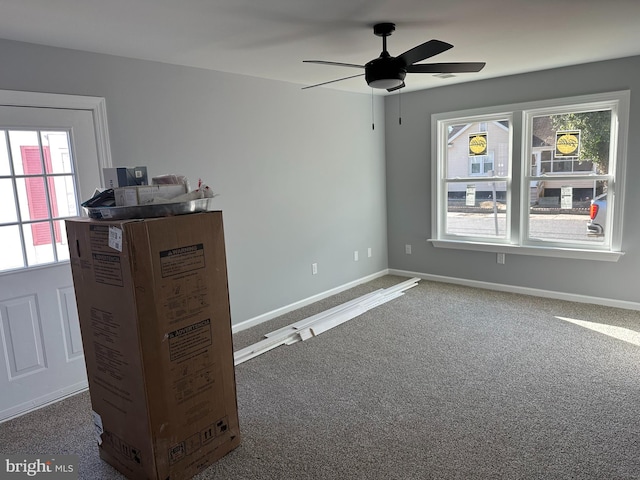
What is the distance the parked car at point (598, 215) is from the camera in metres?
4.32

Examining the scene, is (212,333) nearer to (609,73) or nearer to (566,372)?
(566,372)

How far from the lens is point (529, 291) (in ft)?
15.9

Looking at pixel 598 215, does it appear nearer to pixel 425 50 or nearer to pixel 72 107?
pixel 425 50

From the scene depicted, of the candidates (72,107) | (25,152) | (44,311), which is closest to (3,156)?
(25,152)

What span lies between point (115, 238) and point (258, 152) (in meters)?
2.46

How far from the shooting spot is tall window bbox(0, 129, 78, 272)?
2754 millimetres

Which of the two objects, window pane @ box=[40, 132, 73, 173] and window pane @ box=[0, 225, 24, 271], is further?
window pane @ box=[40, 132, 73, 173]

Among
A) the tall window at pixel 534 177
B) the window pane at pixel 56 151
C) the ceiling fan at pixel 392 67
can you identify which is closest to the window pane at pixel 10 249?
the window pane at pixel 56 151

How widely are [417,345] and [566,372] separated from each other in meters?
1.10

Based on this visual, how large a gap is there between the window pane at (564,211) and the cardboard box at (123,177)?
416 cm

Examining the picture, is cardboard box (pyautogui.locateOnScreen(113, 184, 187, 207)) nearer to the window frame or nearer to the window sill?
the window frame

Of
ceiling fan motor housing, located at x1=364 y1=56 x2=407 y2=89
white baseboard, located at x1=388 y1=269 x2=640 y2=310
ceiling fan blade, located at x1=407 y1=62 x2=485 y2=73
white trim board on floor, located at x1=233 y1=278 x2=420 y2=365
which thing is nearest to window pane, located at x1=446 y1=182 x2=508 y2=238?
white baseboard, located at x1=388 y1=269 x2=640 y2=310

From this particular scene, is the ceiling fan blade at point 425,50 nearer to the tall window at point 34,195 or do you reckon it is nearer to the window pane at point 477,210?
the tall window at point 34,195

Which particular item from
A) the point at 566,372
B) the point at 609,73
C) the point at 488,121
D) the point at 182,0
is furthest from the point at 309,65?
the point at 566,372
